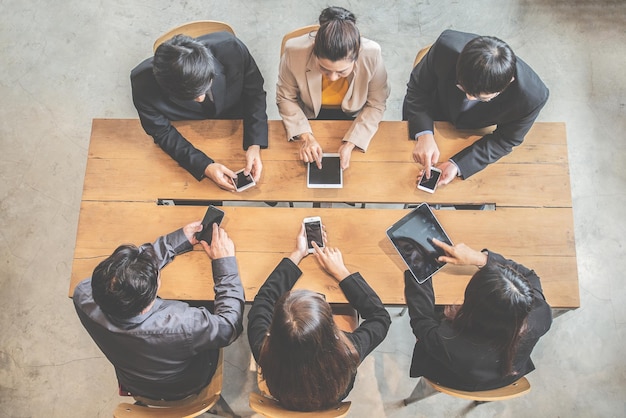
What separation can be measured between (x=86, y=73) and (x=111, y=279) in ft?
7.93

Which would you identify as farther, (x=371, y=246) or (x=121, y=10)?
(x=121, y=10)

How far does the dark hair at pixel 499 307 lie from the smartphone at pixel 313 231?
0.67m

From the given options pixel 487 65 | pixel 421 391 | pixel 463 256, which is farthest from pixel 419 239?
pixel 421 391

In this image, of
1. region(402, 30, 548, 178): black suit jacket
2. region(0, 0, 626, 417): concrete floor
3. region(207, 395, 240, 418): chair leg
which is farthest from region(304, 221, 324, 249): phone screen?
region(207, 395, 240, 418): chair leg

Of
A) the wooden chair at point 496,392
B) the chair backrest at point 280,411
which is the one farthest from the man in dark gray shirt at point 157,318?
the wooden chair at point 496,392

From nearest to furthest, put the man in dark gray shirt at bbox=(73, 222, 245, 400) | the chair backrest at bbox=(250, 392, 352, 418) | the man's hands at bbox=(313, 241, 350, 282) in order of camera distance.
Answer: the man in dark gray shirt at bbox=(73, 222, 245, 400) → the chair backrest at bbox=(250, 392, 352, 418) → the man's hands at bbox=(313, 241, 350, 282)

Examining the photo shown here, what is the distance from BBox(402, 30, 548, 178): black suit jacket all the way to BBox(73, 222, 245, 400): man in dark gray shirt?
1.15 metres

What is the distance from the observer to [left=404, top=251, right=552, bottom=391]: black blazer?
185 centimetres

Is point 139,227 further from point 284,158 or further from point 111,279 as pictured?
point 284,158

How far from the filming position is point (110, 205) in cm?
220

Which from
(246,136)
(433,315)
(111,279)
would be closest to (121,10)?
(246,136)

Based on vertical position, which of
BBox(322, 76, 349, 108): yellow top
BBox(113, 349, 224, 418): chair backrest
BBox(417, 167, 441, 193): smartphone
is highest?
BBox(322, 76, 349, 108): yellow top

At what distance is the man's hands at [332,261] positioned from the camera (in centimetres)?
204

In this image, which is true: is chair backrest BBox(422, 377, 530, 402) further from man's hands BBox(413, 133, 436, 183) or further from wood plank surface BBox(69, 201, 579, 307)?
man's hands BBox(413, 133, 436, 183)
